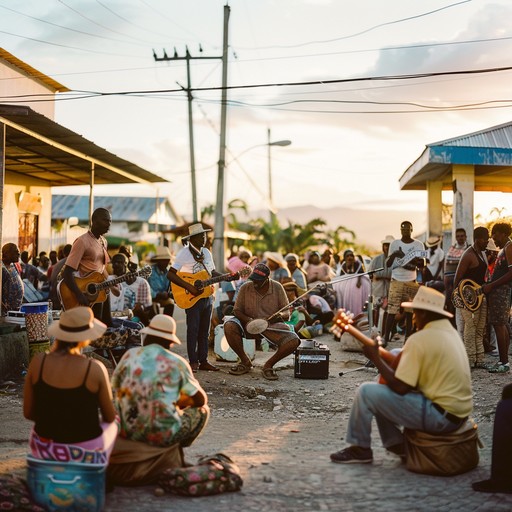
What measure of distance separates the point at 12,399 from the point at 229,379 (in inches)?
114

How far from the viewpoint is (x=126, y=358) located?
5.77m

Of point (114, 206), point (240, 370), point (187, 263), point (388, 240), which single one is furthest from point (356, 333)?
point (114, 206)

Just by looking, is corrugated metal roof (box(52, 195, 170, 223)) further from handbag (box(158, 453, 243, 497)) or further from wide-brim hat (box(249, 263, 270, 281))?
handbag (box(158, 453, 243, 497))

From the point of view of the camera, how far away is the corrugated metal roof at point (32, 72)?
20.7 meters

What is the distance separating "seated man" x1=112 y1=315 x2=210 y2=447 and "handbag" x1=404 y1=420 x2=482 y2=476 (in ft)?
5.72

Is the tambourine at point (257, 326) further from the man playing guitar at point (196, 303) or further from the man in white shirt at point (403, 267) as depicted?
the man in white shirt at point (403, 267)

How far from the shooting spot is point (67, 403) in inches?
202

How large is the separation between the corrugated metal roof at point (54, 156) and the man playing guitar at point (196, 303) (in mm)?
2846

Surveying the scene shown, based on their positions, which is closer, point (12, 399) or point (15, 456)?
point (15, 456)

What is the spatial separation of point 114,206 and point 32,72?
40.6 m

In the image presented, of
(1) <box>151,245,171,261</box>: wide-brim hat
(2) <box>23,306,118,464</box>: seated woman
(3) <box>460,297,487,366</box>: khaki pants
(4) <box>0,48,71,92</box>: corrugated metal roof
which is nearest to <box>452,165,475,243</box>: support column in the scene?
(3) <box>460,297,487,366</box>: khaki pants

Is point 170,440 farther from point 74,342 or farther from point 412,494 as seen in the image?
point 412,494

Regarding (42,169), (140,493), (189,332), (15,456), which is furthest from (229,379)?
(42,169)

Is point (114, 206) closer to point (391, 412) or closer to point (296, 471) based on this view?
point (296, 471)
